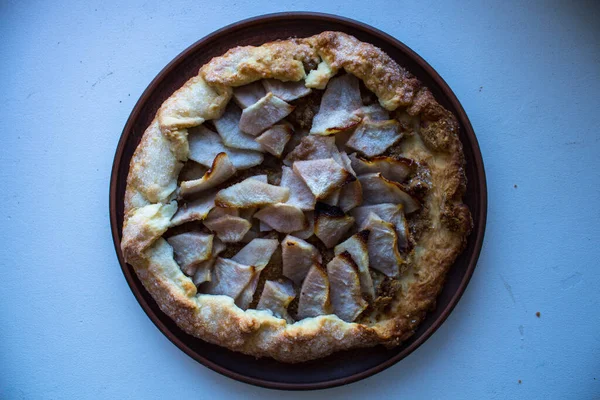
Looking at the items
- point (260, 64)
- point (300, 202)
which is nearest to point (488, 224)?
point (300, 202)

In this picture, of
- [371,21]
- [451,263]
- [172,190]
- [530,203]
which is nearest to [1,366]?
[172,190]

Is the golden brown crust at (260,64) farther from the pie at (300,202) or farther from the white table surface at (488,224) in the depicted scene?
the white table surface at (488,224)

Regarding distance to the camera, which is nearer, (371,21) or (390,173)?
(390,173)

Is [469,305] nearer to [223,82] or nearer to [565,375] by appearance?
[565,375]

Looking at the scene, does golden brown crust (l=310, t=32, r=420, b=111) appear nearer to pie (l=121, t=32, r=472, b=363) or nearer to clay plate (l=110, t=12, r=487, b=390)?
pie (l=121, t=32, r=472, b=363)

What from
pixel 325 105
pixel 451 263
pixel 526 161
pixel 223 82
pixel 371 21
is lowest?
pixel 451 263

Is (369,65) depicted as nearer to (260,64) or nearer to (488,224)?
(260,64)

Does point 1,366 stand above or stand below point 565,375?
above
